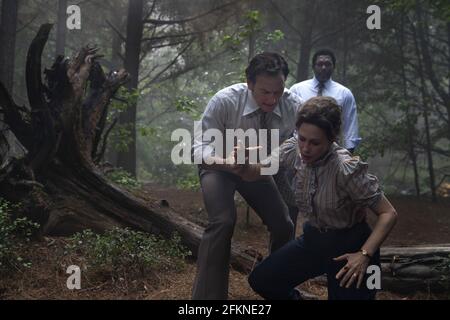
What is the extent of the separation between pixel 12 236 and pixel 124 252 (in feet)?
3.76

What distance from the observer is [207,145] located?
393 cm

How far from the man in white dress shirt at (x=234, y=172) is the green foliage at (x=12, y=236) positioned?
1966mm

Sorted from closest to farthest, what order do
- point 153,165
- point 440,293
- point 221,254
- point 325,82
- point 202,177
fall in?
point 221,254 < point 202,177 < point 440,293 < point 325,82 < point 153,165

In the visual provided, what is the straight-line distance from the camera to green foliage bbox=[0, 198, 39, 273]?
14.5 feet

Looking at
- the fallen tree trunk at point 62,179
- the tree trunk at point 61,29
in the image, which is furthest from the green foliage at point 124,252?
the tree trunk at point 61,29

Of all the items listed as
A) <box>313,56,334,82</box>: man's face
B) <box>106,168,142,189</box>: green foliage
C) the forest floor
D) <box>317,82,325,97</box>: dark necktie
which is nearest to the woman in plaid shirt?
the forest floor

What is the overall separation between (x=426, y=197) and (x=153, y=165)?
12.5 m

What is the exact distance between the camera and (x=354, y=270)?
2.98m

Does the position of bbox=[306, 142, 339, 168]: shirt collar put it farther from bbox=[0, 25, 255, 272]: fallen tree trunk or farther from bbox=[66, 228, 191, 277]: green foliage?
bbox=[0, 25, 255, 272]: fallen tree trunk

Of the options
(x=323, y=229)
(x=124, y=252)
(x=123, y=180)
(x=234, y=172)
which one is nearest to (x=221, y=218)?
(x=234, y=172)

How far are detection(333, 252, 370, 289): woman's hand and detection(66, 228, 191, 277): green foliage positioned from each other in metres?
2.26

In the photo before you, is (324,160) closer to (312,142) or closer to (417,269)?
(312,142)
